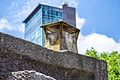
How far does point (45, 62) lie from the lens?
21.8 ft

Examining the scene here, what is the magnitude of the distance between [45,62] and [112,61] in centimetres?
1595

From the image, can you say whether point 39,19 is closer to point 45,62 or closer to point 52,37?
point 52,37

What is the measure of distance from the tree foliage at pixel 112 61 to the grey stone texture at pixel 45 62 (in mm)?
12746

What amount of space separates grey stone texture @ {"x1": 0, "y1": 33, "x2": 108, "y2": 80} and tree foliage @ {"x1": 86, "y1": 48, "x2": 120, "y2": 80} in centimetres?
1275

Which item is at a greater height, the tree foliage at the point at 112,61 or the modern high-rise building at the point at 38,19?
the modern high-rise building at the point at 38,19

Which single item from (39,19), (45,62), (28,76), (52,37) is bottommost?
(28,76)

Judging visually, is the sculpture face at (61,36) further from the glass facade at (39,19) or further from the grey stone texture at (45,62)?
the glass facade at (39,19)

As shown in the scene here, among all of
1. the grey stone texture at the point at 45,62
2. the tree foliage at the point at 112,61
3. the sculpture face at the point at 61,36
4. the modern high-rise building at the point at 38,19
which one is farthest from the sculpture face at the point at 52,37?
the modern high-rise building at the point at 38,19

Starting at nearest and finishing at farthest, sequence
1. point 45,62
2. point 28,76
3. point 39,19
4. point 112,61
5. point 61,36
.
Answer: point 28,76 → point 45,62 → point 61,36 → point 112,61 → point 39,19

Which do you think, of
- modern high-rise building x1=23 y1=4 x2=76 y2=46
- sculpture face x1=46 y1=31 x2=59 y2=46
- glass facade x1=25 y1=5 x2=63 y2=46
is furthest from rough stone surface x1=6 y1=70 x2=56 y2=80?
glass facade x1=25 y1=5 x2=63 y2=46

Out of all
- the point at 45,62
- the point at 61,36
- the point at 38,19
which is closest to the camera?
the point at 45,62

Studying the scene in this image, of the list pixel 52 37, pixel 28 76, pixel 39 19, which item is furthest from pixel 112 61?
pixel 39 19

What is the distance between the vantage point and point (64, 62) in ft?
23.0

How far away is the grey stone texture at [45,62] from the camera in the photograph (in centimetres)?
596
